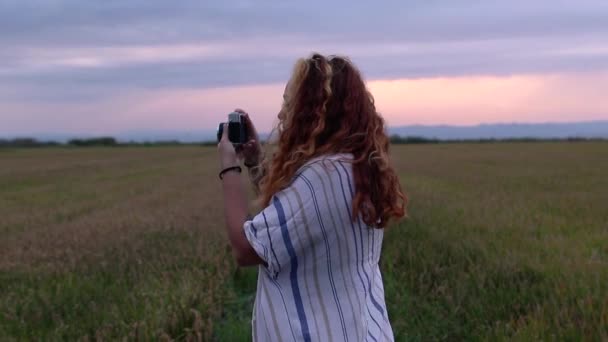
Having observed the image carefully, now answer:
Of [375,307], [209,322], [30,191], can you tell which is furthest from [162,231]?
[30,191]

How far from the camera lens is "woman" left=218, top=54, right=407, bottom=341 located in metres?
2.37

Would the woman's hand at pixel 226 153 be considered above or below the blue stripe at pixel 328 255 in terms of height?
above

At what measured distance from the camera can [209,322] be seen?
17.4 ft

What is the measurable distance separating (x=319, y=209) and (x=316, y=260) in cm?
19

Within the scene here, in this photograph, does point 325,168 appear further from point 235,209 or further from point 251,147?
point 251,147

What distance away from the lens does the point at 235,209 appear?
8.16 ft

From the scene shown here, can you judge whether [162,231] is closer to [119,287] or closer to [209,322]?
[119,287]

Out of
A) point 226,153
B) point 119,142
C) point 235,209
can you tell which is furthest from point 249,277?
point 119,142

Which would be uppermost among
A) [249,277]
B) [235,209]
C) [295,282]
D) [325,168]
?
[325,168]

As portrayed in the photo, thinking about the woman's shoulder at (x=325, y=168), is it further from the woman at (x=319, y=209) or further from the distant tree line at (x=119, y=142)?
the distant tree line at (x=119, y=142)

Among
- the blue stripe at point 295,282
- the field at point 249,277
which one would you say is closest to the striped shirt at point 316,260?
the blue stripe at point 295,282

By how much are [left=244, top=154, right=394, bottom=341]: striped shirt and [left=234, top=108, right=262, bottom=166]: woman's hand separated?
57 cm

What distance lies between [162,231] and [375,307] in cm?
708

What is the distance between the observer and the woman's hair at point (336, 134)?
242cm
